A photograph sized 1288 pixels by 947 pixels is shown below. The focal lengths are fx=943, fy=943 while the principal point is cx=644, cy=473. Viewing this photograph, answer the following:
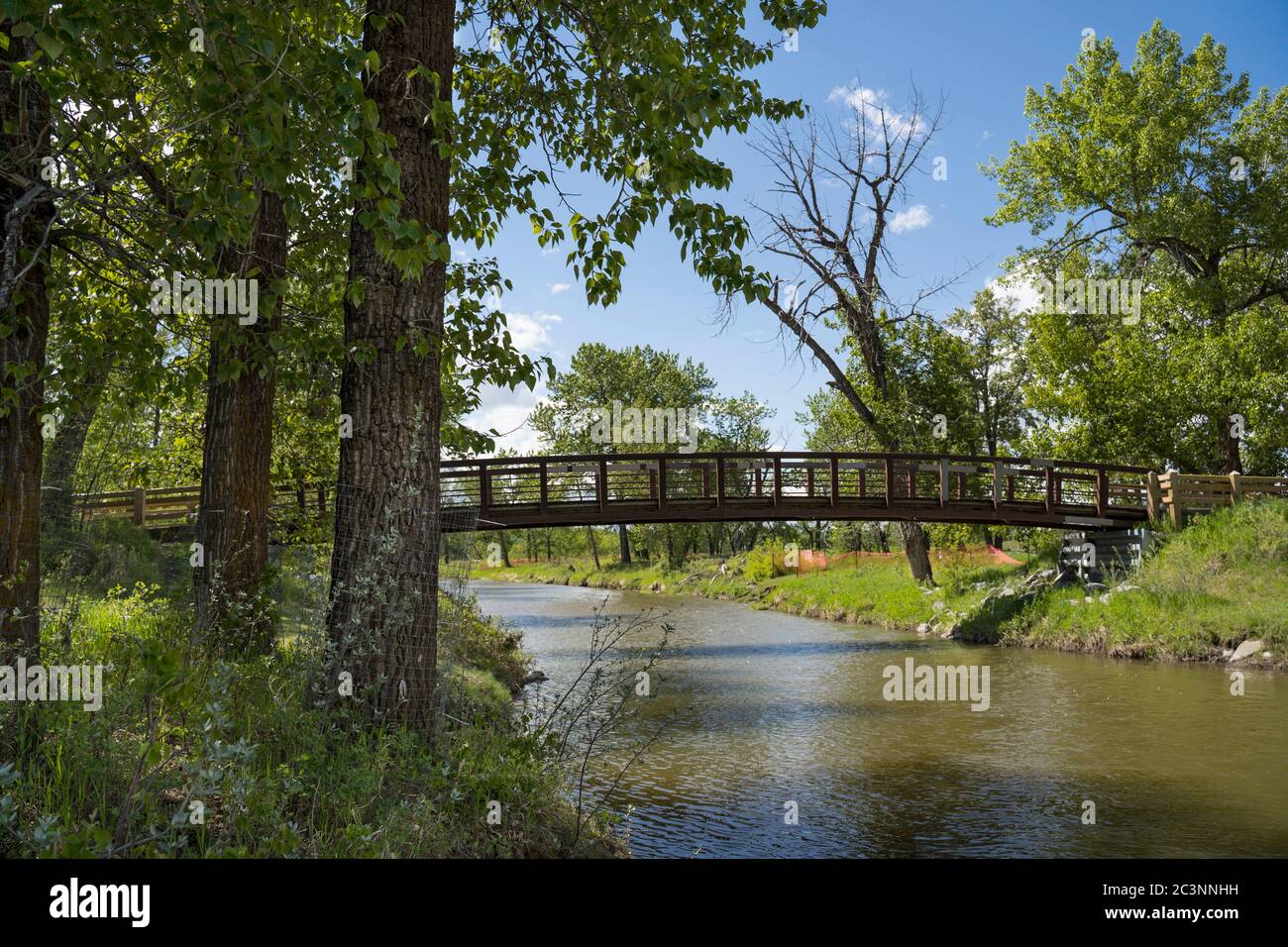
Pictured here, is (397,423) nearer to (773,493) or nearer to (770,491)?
(773,493)

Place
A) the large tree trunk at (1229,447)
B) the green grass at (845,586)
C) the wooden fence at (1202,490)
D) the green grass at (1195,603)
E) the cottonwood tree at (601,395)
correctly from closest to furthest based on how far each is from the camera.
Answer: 1. the green grass at (1195,603)
2. the wooden fence at (1202,490)
3. the green grass at (845,586)
4. the large tree trunk at (1229,447)
5. the cottonwood tree at (601,395)

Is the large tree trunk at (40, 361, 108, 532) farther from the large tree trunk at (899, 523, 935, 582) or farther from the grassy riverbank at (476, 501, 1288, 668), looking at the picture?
the large tree trunk at (899, 523, 935, 582)

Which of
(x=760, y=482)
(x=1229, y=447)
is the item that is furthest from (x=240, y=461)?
(x=1229, y=447)

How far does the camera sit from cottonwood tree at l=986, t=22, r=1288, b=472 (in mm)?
23547

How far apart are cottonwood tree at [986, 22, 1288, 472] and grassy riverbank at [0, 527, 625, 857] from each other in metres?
22.8

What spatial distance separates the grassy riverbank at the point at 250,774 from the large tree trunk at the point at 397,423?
0.27m

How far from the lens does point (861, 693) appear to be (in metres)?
13.5

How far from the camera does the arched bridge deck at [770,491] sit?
18234mm

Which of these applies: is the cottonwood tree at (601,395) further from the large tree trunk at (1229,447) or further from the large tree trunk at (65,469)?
the large tree trunk at (65,469)

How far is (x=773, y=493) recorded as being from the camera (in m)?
20.0

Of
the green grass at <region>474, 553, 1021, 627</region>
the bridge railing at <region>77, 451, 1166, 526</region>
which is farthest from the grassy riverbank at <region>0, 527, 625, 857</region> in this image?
the green grass at <region>474, 553, 1021, 627</region>

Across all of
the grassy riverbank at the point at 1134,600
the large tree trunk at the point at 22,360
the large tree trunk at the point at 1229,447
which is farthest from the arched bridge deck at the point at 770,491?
the large tree trunk at the point at 22,360

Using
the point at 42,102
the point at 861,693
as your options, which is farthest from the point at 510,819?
the point at 861,693
